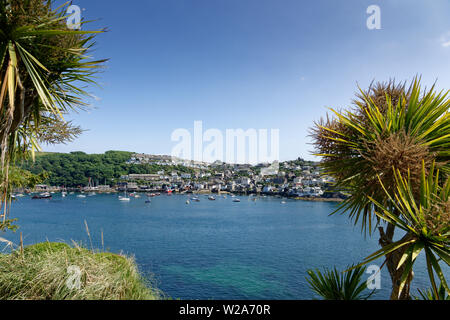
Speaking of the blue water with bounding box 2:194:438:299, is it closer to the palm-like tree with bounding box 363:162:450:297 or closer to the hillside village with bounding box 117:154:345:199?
the palm-like tree with bounding box 363:162:450:297

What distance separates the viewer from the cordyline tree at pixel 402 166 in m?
2.84

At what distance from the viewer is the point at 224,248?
3231 cm

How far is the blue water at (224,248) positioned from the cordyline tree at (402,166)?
912 centimetres

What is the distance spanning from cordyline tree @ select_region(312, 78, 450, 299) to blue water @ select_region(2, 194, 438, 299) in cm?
912

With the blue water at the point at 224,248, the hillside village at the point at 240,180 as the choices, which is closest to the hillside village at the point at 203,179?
the hillside village at the point at 240,180

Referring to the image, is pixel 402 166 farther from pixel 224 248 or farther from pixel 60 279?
pixel 224 248

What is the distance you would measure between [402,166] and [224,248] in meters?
31.0

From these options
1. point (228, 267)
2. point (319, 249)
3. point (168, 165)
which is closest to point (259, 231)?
point (319, 249)

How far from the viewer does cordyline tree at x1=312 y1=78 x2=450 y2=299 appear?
9.32ft

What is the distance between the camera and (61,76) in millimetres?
4672

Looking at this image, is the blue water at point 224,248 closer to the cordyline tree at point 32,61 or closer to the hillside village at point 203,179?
the cordyline tree at point 32,61

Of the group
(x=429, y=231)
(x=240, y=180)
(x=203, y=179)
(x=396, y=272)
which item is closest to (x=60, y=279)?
(x=396, y=272)
